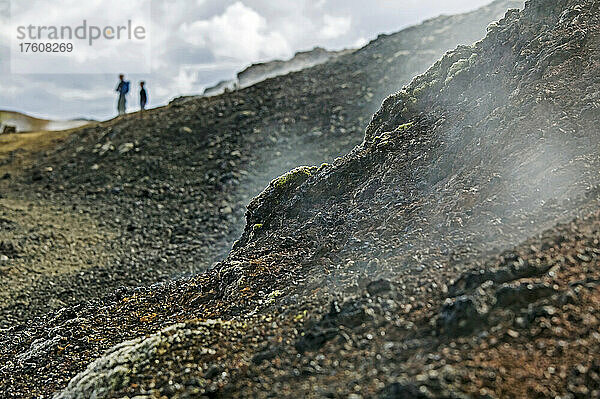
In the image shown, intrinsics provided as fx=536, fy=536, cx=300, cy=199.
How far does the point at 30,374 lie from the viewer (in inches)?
425

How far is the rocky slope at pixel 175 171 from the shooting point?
20453mm

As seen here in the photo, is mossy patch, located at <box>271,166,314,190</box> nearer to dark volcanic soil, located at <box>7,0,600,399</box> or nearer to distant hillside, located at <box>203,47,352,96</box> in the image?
dark volcanic soil, located at <box>7,0,600,399</box>

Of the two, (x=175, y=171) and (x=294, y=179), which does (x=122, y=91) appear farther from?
(x=294, y=179)

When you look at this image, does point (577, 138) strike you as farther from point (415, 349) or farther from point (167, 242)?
point (167, 242)

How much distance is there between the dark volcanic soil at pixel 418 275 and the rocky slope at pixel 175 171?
5251 millimetres

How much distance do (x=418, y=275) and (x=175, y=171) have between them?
2267 cm

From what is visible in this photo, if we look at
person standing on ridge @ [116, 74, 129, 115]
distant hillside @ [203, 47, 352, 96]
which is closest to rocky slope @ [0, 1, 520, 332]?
person standing on ridge @ [116, 74, 129, 115]

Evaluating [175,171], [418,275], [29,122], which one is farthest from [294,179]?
[29,122]

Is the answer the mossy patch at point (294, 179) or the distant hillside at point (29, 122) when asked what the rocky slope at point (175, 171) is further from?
the distant hillside at point (29, 122)

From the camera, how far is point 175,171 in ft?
95.0

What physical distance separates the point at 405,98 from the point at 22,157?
29.5 metres

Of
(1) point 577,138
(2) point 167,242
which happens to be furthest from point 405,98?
(2) point 167,242

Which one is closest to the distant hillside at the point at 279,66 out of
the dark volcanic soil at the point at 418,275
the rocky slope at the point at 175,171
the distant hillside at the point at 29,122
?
the rocky slope at the point at 175,171

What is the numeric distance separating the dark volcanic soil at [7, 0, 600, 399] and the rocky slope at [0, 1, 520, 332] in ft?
17.2
